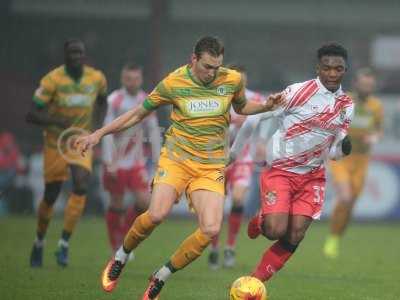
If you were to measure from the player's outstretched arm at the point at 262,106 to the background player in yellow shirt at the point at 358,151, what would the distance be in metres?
7.11

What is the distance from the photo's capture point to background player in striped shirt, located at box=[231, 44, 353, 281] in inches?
440

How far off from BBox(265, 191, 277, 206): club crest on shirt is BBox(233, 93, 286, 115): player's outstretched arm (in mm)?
759

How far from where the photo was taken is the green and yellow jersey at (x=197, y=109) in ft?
36.1

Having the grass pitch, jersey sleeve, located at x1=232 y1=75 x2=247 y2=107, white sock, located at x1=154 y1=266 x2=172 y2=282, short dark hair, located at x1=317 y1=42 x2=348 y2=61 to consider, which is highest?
short dark hair, located at x1=317 y1=42 x2=348 y2=61

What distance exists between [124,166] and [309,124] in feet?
16.5

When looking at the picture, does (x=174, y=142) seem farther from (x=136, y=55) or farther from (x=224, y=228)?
(x=136, y=55)

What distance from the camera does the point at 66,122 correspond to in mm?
14711

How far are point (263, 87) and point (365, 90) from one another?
575 centimetres

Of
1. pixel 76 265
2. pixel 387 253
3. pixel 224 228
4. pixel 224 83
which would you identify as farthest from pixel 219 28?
pixel 224 83

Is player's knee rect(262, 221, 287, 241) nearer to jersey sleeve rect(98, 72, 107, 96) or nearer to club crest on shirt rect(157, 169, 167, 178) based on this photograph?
club crest on shirt rect(157, 169, 167, 178)

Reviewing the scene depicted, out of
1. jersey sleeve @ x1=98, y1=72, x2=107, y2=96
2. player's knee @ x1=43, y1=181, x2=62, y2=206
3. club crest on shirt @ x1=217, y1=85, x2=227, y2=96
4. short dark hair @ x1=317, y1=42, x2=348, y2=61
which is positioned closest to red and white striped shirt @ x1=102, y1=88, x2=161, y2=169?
jersey sleeve @ x1=98, y1=72, x2=107, y2=96

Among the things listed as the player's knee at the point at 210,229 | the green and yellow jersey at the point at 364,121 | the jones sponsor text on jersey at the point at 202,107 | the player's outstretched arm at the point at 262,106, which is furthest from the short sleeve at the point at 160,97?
the green and yellow jersey at the point at 364,121

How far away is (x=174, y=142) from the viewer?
36.7ft

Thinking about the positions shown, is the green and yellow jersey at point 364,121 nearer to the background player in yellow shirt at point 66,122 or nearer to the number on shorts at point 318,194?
the background player in yellow shirt at point 66,122
